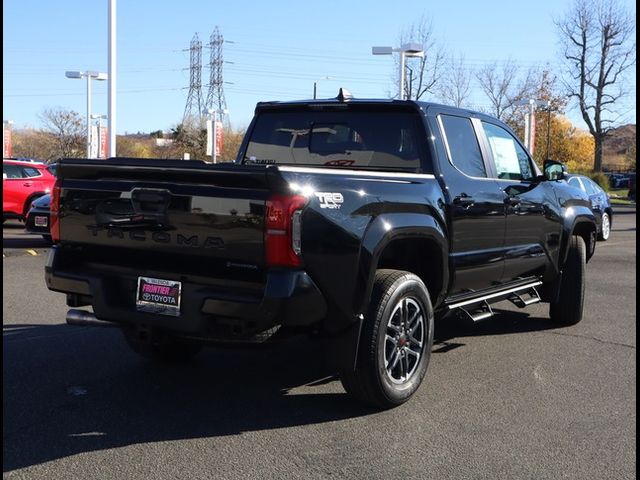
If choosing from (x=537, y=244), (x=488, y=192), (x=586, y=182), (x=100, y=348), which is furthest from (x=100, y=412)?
(x=586, y=182)

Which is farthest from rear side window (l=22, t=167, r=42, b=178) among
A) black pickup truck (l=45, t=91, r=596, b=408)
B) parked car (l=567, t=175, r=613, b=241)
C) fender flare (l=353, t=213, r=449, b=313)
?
fender flare (l=353, t=213, r=449, b=313)

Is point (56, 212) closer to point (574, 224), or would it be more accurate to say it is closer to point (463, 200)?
point (463, 200)

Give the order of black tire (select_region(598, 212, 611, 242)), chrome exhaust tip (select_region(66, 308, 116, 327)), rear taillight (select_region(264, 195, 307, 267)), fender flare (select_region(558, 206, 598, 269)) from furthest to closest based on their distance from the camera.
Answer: black tire (select_region(598, 212, 611, 242)) < fender flare (select_region(558, 206, 598, 269)) < chrome exhaust tip (select_region(66, 308, 116, 327)) < rear taillight (select_region(264, 195, 307, 267))

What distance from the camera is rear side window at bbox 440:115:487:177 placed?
18.3ft

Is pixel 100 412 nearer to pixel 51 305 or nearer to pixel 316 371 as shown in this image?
pixel 316 371

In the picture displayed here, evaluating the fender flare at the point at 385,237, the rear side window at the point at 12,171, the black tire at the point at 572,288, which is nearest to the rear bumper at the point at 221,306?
the fender flare at the point at 385,237

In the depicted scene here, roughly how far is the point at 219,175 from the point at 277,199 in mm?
403

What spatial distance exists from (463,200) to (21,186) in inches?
529

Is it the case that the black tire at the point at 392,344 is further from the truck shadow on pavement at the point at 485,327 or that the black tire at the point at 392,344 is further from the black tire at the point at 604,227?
the black tire at the point at 604,227

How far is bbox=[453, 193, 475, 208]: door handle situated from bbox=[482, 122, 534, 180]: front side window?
0.86 m

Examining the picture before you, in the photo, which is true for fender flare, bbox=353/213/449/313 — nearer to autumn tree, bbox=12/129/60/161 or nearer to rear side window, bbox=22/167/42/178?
rear side window, bbox=22/167/42/178

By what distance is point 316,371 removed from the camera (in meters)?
5.46

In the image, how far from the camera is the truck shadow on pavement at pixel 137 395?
409 centimetres

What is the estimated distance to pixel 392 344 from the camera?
15.3 ft
